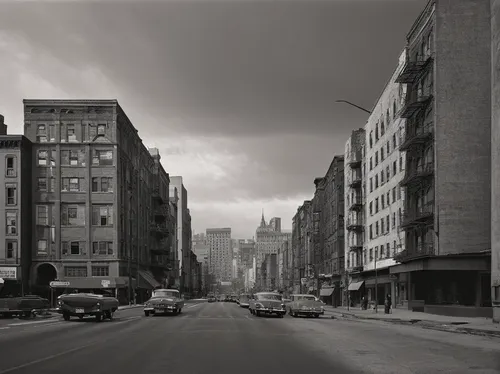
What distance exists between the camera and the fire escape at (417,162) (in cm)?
5172

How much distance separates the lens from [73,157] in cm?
8019

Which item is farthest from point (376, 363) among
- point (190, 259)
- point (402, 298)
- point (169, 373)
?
point (190, 259)

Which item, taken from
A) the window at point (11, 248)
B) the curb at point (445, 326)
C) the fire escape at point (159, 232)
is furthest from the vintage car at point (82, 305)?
the fire escape at point (159, 232)

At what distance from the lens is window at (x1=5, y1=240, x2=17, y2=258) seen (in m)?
75.3

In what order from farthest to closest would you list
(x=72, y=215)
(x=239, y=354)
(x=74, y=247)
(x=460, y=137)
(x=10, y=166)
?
(x=72, y=215)
(x=74, y=247)
(x=10, y=166)
(x=460, y=137)
(x=239, y=354)

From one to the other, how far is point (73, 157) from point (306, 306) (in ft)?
144

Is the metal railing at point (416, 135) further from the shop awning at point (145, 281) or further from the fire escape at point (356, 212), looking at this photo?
the shop awning at point (145, 281)

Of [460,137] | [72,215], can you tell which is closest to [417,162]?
[460,137]

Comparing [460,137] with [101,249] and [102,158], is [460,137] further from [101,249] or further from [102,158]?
[101,249]

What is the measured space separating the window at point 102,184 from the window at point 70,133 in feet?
17.1

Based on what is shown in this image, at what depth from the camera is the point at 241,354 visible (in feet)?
58.0

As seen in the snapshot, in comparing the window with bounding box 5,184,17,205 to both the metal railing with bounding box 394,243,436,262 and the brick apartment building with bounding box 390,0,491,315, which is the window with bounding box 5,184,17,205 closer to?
the metal railing with bounding box 394,243,436,262

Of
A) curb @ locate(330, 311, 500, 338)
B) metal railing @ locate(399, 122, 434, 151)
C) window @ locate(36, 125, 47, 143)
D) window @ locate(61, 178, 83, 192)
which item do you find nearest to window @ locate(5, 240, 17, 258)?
window @ locate(61, 178, 83, 192)

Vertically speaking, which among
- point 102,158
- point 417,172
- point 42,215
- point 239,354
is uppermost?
point 102,158
